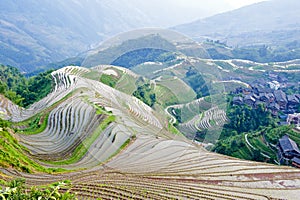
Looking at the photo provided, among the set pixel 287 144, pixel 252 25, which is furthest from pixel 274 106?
pixel 252 25

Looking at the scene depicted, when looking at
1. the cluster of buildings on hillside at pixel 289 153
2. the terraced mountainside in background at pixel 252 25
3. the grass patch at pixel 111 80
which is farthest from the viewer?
the terraced mountainside in background at pixel 252 25

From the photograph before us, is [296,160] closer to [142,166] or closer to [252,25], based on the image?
[142,166]

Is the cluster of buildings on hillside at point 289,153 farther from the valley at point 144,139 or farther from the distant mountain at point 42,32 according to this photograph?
the distant mountain at point 42,32

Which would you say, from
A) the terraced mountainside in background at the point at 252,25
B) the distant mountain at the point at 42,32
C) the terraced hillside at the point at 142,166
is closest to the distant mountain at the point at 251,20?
the terraced mountainside in background at the point at 252,25

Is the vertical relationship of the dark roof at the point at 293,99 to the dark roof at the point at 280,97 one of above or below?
below

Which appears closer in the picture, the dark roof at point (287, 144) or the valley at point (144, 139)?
the valley at point (144, 139)
